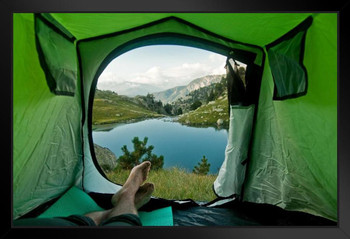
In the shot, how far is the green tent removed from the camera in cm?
68

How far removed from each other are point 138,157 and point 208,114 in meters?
1.39

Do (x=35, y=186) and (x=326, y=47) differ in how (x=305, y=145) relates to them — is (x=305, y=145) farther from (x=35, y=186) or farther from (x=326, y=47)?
(x=35, y=186)

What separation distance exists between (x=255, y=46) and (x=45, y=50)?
2.86 ft

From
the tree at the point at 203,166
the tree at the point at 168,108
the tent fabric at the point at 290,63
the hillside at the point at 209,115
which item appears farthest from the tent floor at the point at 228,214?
the tree at the point at 168,108

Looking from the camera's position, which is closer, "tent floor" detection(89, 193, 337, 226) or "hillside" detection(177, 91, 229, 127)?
"tent floor" detection(89, 193, 337, 226)

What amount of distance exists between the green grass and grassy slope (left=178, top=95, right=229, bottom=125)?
117cm

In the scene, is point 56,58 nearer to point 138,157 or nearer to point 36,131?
point 36,131

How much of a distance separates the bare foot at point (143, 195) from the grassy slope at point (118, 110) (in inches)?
82.3

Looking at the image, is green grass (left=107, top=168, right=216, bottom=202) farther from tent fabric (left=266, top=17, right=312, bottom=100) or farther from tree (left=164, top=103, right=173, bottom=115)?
tree (left=164, top=103, right=173, bottom=115)

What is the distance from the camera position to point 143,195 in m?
1.13

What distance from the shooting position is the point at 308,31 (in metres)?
0.67

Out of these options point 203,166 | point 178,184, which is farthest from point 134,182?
point 203,166

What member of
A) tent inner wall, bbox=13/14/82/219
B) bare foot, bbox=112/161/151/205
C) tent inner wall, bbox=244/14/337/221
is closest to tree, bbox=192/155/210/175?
bare foot, bbox=112/161/151/205
